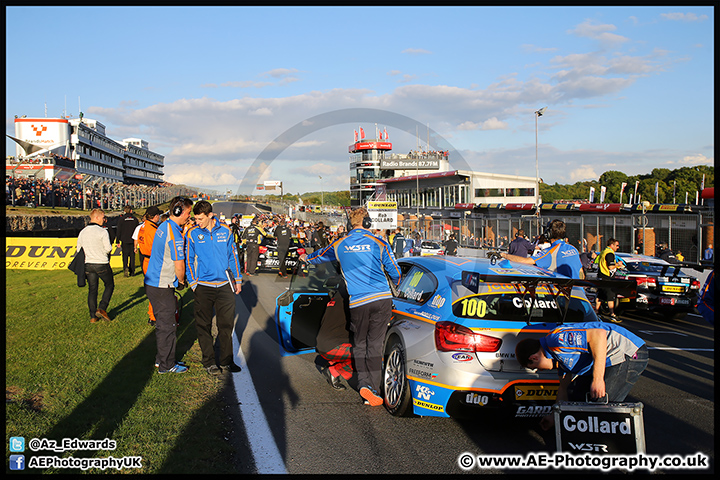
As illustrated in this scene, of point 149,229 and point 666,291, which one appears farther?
point 666,291

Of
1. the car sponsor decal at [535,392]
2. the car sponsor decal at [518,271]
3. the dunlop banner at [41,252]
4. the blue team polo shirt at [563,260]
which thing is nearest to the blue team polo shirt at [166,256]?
the car sponsor decal at [518,271]

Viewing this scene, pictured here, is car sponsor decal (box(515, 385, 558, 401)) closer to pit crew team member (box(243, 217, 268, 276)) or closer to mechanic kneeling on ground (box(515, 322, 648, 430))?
mechanic kneeling on ground (box(515, 322, 648, 430))

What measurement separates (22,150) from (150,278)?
10475 centimetres

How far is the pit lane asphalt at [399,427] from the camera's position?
4.08 metres

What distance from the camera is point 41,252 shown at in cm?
2050

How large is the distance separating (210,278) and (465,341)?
3239 mm

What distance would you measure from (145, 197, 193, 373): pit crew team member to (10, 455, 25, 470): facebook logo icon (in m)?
2.43

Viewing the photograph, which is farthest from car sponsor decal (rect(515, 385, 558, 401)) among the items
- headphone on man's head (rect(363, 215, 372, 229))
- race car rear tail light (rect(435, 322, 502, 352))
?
headphone on man's head (rect(363, 215, 372, 229))

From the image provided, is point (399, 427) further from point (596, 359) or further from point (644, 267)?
point (644, 267)

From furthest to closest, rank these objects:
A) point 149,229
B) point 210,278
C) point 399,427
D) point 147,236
Result: point 147,236 < point 149,229 < point 210,278 < point 399,427

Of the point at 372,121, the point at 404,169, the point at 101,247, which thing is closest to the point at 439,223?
the point at 372,121

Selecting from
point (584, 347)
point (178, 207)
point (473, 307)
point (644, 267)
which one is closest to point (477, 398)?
Answer: point (473, 307)

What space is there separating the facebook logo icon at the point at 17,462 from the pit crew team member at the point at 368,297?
2.88 meters

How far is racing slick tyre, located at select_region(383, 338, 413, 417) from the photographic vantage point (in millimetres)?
4934
